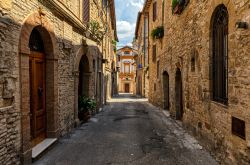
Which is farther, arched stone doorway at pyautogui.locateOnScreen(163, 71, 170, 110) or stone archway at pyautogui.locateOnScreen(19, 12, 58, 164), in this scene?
arched stone doorway at pyautogui.locateOnScreen(163, 71, 170, 110)

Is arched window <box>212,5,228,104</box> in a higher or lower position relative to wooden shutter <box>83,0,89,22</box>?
lower

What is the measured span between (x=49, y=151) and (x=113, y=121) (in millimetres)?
4829

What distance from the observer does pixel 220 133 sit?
17.2ft

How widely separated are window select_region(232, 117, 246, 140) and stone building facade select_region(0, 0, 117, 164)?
13.6ft

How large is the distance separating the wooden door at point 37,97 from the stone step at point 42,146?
13 centimetres

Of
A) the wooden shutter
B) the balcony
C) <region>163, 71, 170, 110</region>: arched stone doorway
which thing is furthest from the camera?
the balcony

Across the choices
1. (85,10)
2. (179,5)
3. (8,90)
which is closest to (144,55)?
(85,10)

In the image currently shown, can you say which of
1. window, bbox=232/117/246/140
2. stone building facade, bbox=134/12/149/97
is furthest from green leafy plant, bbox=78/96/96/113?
stone building facade, bbox=134/12/149/97

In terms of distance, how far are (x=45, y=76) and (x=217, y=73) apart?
455 centimetres

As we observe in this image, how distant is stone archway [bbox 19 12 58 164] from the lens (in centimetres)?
488

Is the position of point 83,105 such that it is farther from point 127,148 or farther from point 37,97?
point 127,148

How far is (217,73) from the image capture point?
228 inches

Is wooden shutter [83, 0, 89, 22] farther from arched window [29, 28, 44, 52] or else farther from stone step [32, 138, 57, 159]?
stone step [32, 138, 57, 159]

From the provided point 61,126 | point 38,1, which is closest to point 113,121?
point 61,126
